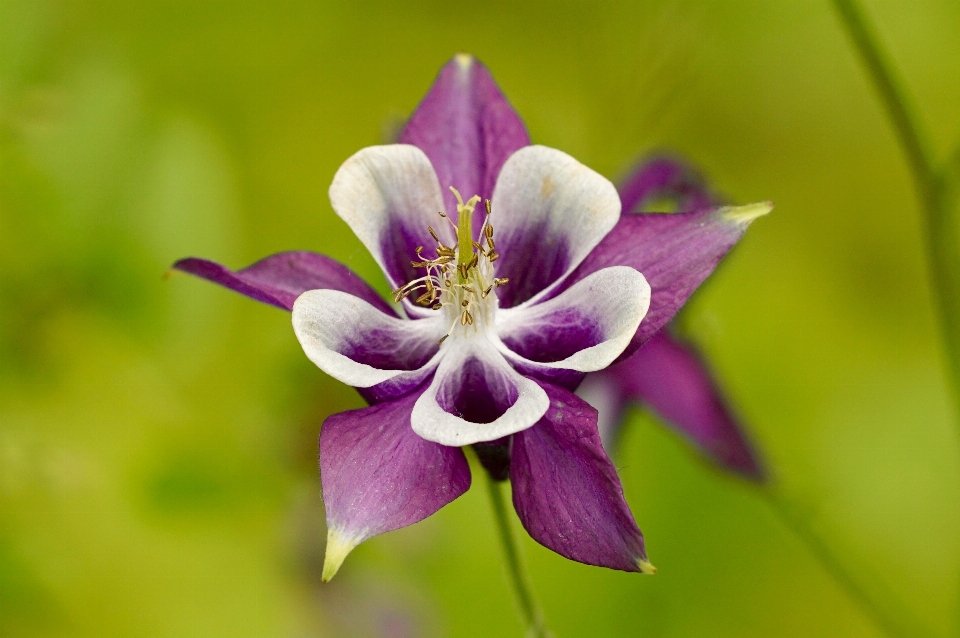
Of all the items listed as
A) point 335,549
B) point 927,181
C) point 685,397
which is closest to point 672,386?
point 685,397

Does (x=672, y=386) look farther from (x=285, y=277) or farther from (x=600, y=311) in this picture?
(x=285, y=277)

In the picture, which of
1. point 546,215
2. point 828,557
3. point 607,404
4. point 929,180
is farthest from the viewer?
point 607,404

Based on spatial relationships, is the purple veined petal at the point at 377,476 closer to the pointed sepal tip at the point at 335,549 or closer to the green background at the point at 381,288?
the pointed sepal tip at the point at 335,549

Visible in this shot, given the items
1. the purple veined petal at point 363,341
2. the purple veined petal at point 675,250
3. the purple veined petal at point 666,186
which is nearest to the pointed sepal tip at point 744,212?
the purple veined petal at point 675,250

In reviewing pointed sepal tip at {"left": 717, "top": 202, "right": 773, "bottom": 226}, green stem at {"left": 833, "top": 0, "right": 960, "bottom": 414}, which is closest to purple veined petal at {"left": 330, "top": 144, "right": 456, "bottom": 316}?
pointed sepal tip at {"left": 717, "top": 202, "right": 773, "bottom": 226}

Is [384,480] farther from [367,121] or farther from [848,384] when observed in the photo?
[367,121]

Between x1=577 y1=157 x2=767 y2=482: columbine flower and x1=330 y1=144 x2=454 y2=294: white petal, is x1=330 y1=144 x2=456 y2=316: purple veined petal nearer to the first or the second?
x1=330 y1=144 x2=454 y2=294: white petal

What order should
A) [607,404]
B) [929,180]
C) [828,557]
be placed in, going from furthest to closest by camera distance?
[607,404], [828,557], [929,180]
